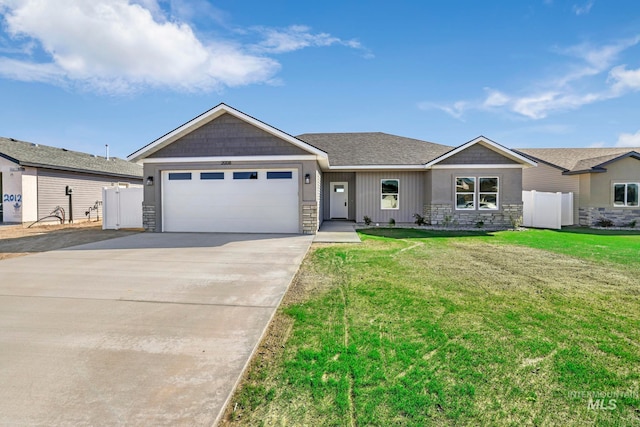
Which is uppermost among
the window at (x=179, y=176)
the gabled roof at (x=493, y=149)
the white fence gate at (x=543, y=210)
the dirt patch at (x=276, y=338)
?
the gabled roof at (x=493, y=149)

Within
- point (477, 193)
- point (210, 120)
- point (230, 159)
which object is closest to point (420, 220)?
point (477, 193)

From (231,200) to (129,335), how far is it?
8.96m

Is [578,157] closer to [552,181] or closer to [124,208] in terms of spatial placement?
[552,181]

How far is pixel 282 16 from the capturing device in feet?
36.8

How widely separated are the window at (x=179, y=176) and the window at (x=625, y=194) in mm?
20999

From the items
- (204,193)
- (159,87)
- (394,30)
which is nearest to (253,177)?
(204,193)

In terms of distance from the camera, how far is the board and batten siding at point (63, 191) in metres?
15.8

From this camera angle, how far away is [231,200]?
11.9 m

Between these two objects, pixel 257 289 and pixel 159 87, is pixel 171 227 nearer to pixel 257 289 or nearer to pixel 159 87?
pixel 159 87

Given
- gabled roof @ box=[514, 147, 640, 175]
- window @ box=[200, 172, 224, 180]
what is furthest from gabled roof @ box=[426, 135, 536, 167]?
window @ box=[200, 172, 224, 180]

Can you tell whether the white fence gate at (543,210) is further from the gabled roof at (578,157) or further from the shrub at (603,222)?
the gabled roof at (578,157)

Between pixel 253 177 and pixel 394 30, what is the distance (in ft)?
26.5

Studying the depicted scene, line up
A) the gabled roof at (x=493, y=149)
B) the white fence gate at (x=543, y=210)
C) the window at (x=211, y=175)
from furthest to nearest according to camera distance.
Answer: the white fence gate at (x=543, y=210) < the gabled roof at (x=493, y=149) < the window at (x=211, y=175)

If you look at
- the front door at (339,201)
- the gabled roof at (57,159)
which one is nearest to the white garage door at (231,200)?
the front door at (339,201)
